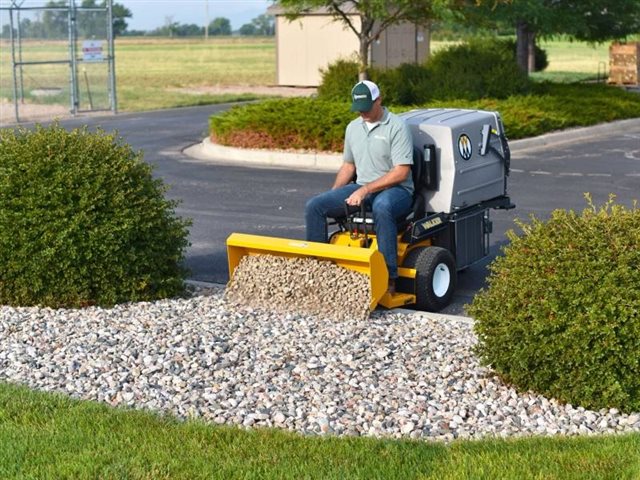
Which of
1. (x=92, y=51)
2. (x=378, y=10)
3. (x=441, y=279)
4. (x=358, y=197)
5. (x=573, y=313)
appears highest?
(x=378, y=10)

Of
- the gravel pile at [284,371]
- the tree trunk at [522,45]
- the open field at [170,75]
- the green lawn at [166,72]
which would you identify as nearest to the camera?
the gravel pile at [284,371]

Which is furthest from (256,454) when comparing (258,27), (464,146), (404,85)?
(258,27)

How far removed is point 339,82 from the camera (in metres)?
21.4

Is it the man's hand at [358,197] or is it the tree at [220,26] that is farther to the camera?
the tree at [220,26]

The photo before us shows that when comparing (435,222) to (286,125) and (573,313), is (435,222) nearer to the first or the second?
(573,313)

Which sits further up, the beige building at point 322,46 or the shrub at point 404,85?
the beige building at point 322,46

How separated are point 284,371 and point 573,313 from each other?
1.67 m

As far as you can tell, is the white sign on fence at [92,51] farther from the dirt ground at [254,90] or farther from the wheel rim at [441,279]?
the wheel rim at [441,279]

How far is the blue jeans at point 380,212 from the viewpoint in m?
8.12

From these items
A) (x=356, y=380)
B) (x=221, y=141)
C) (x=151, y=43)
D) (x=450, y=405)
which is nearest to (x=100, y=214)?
(x=356, y=380)

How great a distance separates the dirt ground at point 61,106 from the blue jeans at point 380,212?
47.2 feet

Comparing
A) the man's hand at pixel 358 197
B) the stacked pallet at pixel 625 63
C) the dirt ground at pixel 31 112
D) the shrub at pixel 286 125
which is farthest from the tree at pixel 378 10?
the stacked pallet at pixel 625 63

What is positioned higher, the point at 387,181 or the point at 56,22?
the point at 56,22

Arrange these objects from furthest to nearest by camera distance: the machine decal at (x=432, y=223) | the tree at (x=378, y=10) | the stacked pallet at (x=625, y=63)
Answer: the stacked pallet at (x=625, y=63) → the tree at (x=378, y=10) → the machine decal at (x=432, y=223)
